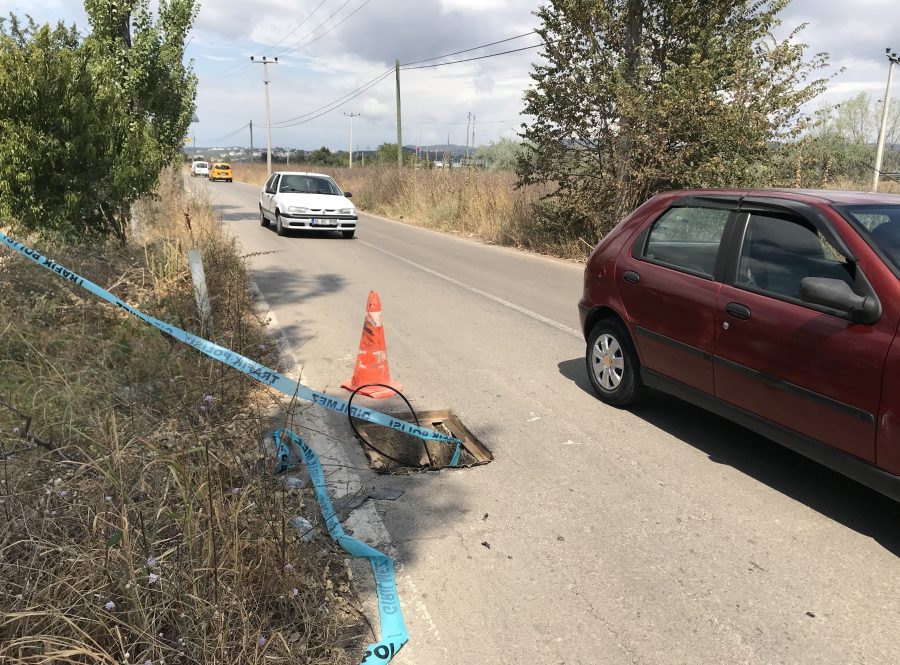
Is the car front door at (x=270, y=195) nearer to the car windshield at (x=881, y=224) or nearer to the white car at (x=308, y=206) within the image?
the white car at (x=308, y=206)

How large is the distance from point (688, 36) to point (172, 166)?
11.3m

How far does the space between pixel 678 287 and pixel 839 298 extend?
1.22 meters

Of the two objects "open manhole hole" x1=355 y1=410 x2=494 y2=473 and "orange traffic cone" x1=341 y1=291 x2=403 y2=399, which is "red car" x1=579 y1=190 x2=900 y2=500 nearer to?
"open manhole hole" x1=355 y1=410 x2=494 y2=473

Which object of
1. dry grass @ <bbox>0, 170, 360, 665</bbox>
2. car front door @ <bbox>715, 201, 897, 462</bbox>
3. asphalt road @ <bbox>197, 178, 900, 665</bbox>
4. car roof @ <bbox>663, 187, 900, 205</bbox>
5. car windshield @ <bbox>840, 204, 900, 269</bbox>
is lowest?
asphalt road @ <bbox>197, 178, 900, 665</bbox>

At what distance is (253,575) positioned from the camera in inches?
101

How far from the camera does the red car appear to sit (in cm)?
319

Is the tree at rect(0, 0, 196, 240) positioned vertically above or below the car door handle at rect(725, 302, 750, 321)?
above

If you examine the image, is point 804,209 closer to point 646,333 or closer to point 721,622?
point 646,333

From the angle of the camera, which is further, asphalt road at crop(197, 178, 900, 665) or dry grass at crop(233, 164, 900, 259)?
dry grass at crop(233, 164, 900, 259)

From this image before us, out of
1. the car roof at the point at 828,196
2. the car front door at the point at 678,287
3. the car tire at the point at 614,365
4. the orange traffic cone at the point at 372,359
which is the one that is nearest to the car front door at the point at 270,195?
the orange traffic cone at the point at 372,359

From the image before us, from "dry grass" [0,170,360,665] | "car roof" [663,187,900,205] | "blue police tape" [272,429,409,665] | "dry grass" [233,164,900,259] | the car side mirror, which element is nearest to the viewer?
"dry grass" [0,170,360,665]

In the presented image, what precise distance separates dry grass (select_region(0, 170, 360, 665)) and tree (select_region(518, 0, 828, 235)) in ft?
33.8

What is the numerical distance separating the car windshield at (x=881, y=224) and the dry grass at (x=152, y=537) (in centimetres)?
305

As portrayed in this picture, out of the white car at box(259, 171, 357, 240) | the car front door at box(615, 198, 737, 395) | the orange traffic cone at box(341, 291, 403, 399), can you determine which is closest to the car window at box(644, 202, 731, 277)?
the car front door at box(615, 198, 737, 395)
